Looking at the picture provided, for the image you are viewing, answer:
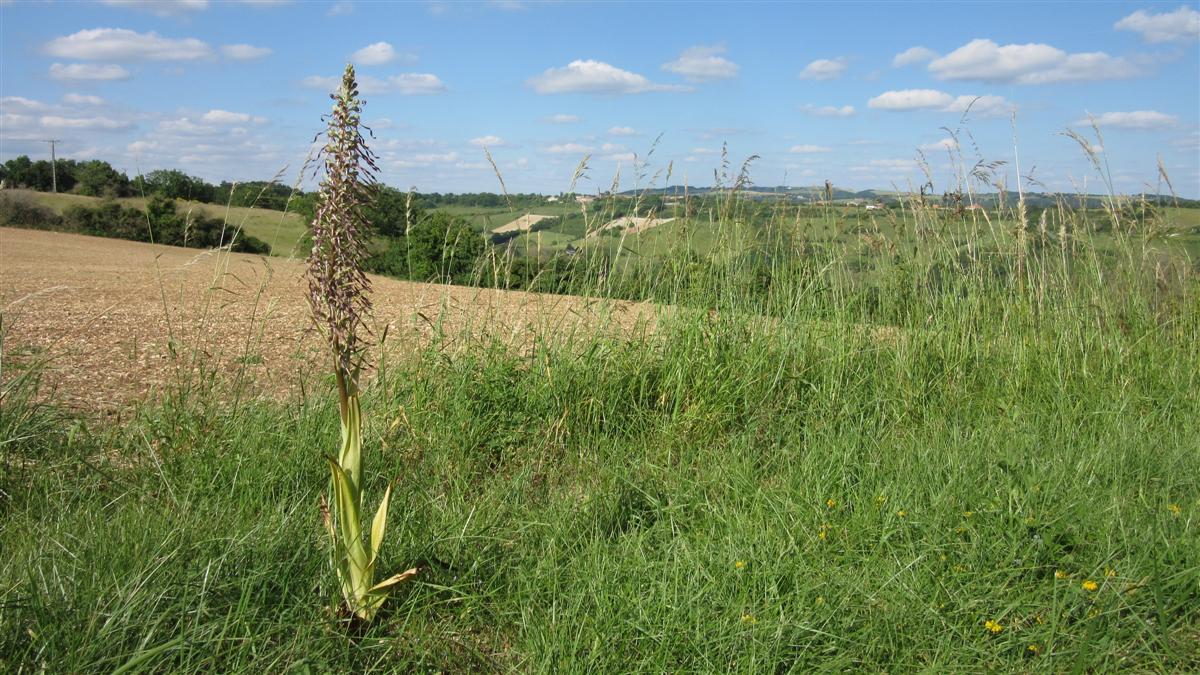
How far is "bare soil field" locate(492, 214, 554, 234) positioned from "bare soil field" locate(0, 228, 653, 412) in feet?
1.41

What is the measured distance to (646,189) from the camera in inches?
226

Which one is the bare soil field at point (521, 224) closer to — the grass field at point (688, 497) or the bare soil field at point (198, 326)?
the grass field at point (688, 497)

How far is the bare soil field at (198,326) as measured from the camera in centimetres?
463

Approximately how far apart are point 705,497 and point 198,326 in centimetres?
374

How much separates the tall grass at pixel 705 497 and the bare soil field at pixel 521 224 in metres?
0.52

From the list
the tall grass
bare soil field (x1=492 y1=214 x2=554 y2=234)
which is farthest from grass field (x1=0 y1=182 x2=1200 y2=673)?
bare soil field (x1=492 y1=214 x2=554 y2=234)

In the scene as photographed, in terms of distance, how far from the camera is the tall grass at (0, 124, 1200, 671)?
2623 mm

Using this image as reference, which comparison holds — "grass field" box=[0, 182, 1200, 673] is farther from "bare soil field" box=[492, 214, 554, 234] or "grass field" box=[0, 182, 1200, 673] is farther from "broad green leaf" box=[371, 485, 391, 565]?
"broad green leaf" box=[371, 485, 391, 565]

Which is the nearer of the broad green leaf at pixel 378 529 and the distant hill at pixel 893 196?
the broad green leaf at pixel 378 529

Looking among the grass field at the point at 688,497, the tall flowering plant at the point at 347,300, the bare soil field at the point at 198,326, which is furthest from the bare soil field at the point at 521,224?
the tall flowering plant at the point at 347,300

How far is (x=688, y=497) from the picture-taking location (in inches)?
143

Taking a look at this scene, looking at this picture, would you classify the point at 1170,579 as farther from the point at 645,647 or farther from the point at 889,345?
the point at 889,345

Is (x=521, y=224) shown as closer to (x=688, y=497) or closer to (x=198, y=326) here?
(x=198, y=326)

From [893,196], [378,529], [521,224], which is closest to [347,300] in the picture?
[378,529]
